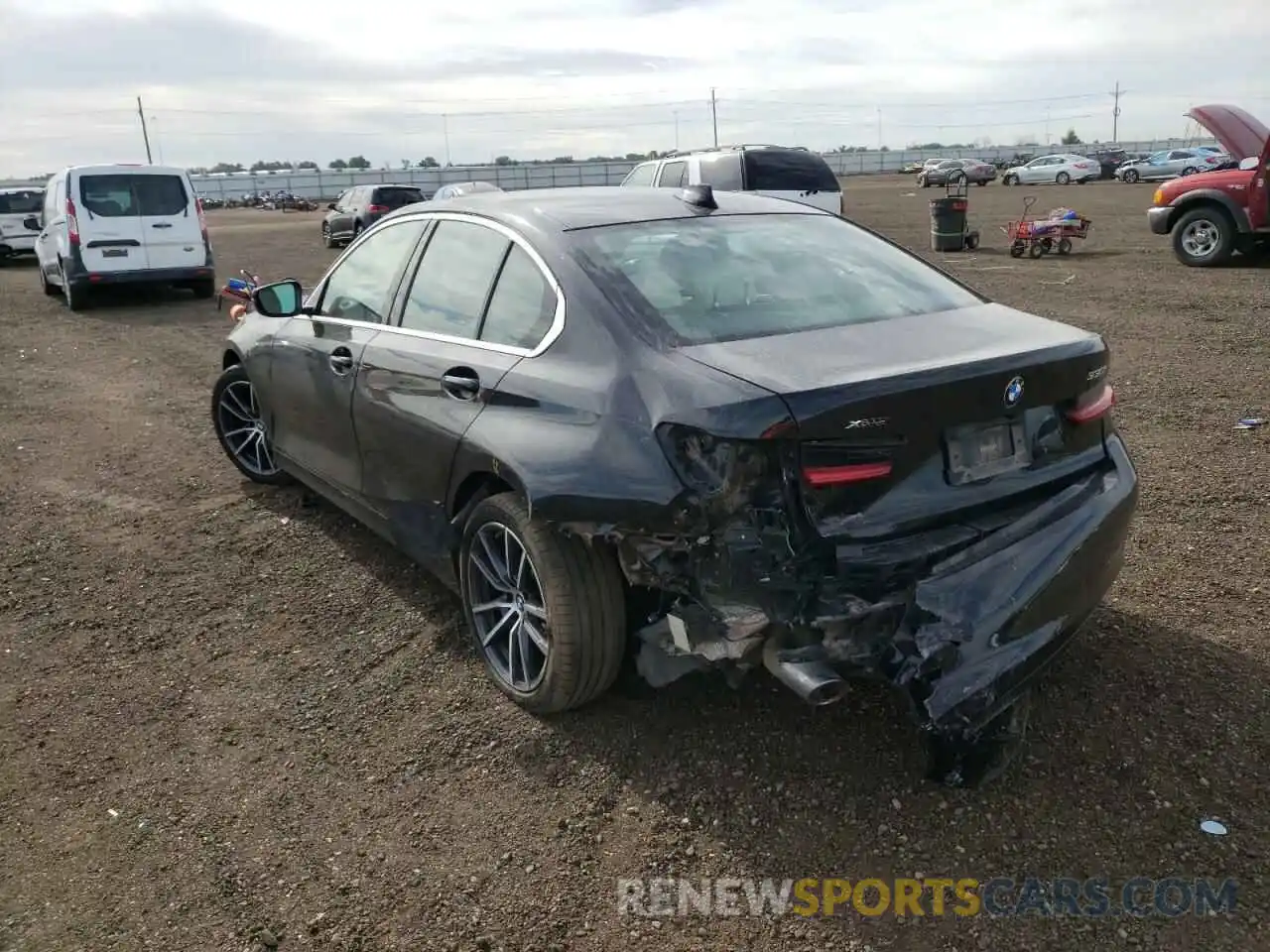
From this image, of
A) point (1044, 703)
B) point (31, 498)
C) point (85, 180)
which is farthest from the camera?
point (85, 180)

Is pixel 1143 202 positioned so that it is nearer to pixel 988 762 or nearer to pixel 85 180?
pixel 85 180

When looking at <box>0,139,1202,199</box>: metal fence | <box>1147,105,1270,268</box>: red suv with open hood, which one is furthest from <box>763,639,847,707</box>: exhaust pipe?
<box>0,139,1202,199</box>: metal fence

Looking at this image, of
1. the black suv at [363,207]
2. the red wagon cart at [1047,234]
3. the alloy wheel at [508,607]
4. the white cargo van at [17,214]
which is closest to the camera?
the alloy wheel at [508,607]

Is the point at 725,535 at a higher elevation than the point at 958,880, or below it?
higher

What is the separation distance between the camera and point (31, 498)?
6016mm

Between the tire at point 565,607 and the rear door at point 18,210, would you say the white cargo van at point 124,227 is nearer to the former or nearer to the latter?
the rear door at point 18,210

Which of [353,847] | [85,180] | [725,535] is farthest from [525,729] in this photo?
[85,180]

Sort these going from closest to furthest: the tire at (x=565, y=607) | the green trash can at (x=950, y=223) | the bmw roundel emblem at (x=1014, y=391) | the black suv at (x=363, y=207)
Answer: the bmw roundel emblem at (x=1014, y=391)
the tire at (x=565, y=607)
the green trash can at (x=950, y=223)
the black suv at (x=363, y=207)

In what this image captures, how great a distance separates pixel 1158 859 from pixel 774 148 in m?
12.6

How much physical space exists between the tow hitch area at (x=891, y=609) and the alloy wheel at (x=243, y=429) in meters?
3.56

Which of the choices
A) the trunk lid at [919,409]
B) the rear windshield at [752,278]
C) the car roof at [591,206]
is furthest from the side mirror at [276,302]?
the trunk lid at [919,409]

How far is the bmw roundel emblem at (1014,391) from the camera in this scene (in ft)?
9.46

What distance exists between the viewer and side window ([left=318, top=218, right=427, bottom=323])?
4.24 meters

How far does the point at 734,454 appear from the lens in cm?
266
